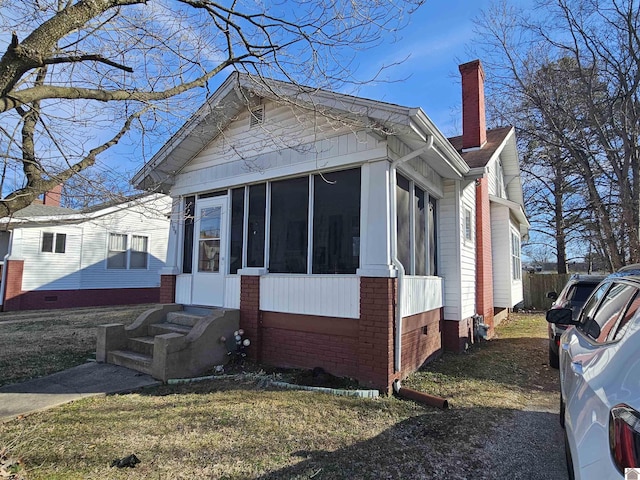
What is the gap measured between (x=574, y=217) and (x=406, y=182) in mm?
22099

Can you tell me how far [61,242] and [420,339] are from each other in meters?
16.2

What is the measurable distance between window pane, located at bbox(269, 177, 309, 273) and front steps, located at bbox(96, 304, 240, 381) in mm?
1338

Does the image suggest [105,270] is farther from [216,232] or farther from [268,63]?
[268,63]

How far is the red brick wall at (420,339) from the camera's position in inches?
234

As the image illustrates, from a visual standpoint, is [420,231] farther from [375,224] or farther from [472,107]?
[472,107]

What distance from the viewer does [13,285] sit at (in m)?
15.0

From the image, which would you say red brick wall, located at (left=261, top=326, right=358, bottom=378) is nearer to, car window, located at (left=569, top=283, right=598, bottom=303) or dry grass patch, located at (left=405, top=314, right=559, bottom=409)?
dry grass patch, located at (left=405, top=314, right=559, bottom=409)

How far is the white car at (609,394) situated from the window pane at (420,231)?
4.10 metres

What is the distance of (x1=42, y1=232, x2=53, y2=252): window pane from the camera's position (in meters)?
15.9

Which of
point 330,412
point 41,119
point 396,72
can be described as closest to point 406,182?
point 396,72

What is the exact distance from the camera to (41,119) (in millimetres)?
4355

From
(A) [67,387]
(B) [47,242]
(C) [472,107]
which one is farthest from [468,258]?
(B) [47,242]

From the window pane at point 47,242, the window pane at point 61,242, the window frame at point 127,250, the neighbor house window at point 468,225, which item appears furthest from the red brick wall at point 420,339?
the window pane at point 47,242

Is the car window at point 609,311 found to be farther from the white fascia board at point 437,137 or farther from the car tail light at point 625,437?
the white fascia board at point 437,137
